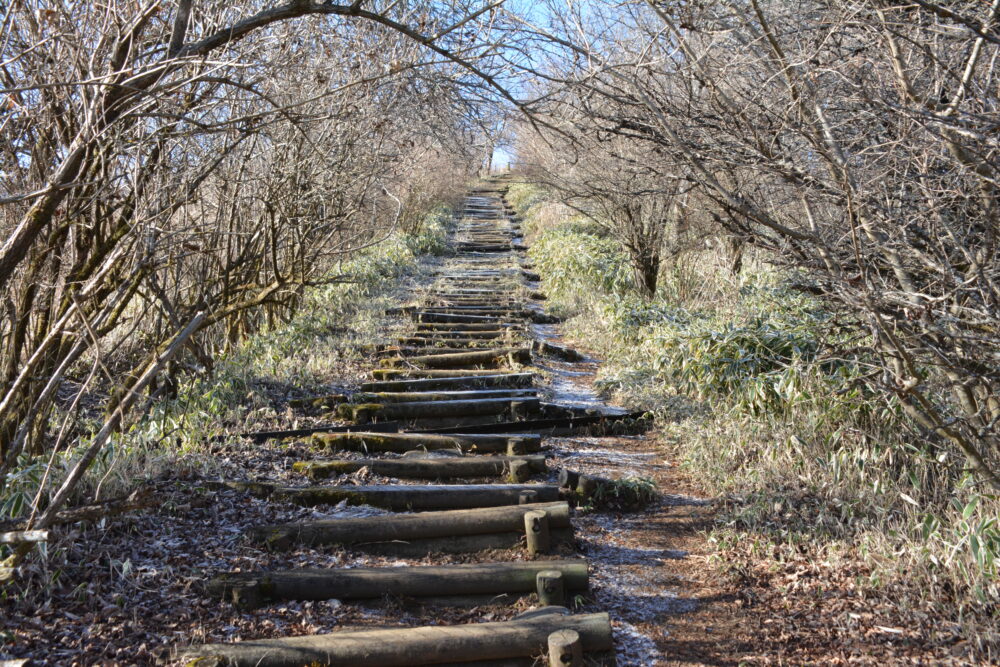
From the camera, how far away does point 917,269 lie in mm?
4379

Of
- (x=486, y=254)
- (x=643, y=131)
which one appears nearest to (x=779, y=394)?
(x=643, y=131)

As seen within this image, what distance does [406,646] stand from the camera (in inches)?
145

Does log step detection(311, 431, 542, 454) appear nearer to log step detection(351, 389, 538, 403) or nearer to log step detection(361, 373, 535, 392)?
log step detection(351, 389, 538, 403)

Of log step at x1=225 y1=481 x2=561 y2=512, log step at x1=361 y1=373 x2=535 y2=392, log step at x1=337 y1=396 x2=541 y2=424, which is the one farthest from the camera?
log step at x1=361 y1=373 x2=535 y2=392

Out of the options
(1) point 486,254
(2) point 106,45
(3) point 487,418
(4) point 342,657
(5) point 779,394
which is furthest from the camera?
(1) point 486,254

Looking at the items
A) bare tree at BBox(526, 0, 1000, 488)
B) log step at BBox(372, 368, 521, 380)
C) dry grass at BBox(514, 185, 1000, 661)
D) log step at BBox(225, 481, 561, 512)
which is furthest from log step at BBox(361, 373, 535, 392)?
bare tree at BBox(526, 0, 1000, 488)

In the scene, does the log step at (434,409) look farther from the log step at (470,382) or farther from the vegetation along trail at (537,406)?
the log step at (470,382)

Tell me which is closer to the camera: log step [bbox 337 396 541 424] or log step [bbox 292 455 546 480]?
log step [bbox 292 455 546 480]

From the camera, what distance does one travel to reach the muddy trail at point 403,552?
3.75m

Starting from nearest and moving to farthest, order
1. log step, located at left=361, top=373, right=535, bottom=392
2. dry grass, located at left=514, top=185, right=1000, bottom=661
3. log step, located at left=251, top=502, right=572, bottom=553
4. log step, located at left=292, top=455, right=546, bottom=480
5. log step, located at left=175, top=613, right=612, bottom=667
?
1. log step, located at left=175, top=613, right=612, bottom=667
2. dry grass, located at left=514, top=185, right=1000, bottom=661
3. log step, located at left=251, top=502, right=572, bottom=553
4. log step, located at left=292, top=455, right=546, bottom=480
5. log step, located at left=361, top=373, right=535, bottom=392

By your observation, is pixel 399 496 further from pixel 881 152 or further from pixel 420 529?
pixel 881 152

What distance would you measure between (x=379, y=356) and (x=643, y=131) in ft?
20.5

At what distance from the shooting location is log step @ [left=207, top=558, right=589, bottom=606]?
14.3ft

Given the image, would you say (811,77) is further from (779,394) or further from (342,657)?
(342,657)
